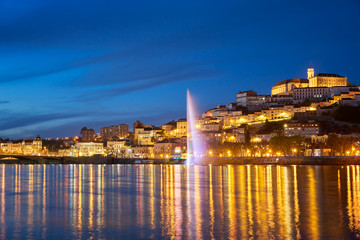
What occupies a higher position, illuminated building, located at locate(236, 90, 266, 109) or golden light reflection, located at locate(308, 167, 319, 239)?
illuminated building, located at locate(236, 90, 266, 109)

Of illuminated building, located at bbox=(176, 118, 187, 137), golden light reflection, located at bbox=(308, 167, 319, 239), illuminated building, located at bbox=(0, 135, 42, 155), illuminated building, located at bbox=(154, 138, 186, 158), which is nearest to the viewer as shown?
golden light reflection, located at bbox=(308, 167, 319, 239)

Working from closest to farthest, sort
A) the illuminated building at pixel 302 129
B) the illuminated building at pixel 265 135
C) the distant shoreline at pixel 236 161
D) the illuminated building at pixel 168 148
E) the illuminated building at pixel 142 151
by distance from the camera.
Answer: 1. the distant shoreline at pixel 236 161
2. the illuminated building at pixel 302 129
3. the illuminated building at pixel 265 135
4. the illuminated building at pixel 168 148
5. the illuminated building at pixel 142 151

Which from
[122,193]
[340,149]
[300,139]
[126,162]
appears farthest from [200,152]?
[122,193]

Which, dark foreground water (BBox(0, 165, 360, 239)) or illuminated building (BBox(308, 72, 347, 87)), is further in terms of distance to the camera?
illuminated building (BBox(308, 72, 347, 87))

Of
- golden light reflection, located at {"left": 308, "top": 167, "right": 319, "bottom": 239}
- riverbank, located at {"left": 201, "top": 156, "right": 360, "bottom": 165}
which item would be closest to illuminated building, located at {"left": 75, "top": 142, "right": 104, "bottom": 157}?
riverbank, located at {"left": 201, "top": 156, "right": 360, "bottom": 165}

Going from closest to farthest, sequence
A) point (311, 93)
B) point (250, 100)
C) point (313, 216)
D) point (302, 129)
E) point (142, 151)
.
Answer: point (313, 216) → point (302, 129) → point (311, 93) → point (142, 151) → point (250, 100)

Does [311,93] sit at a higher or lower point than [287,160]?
higher

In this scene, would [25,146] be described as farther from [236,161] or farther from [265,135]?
[236,161]

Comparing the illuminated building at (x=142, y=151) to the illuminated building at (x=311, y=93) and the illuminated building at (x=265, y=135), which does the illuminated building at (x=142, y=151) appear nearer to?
the illuminated building at (x=265, y=135)

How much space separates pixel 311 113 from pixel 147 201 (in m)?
67.2

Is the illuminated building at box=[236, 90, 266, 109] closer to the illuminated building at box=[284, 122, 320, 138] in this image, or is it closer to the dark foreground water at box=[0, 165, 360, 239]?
the illuminated building at box=[284, 122, 320, 138]

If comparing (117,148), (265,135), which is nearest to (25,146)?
(117,148)

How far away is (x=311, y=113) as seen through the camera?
266 feet

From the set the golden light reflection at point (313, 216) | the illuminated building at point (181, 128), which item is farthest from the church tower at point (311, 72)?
the golden light reflection at point (313, 216)
